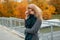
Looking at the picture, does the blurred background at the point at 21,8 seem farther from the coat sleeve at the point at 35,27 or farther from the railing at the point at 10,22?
the coat sleeve at the point at 35,27

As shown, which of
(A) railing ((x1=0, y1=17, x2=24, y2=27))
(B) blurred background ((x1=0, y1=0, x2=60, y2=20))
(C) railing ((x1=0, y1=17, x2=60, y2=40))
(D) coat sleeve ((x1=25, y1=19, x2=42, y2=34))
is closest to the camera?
(D) coat sleeve ((x1=25, y1=19, x2=42, y2=34))

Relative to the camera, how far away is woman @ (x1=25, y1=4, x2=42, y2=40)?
5.21m

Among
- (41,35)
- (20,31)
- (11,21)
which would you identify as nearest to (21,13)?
(11,21)

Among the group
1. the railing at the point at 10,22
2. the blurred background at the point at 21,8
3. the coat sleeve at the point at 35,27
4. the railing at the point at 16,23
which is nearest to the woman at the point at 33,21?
A: the coat sleeve at the point at 35,27

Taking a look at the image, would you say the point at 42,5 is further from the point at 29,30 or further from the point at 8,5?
the point at 29,30

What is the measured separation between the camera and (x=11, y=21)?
49.7ft

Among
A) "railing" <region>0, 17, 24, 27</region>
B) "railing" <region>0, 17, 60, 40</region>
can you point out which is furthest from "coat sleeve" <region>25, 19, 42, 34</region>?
"railing" <region>0, 17, 24, 27</region>

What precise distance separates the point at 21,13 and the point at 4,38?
103 ft

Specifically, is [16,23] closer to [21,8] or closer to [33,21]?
[33,21]

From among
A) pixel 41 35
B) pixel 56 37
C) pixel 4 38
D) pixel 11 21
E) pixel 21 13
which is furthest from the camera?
pixel 21 13

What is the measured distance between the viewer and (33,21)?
17.3 ft

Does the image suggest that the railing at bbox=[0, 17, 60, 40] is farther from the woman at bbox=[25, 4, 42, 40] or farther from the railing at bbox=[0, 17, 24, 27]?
the woman at bbox=[25, 4, 42, 40]

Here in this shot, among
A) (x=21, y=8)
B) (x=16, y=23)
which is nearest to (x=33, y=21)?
(x=16, y=23)

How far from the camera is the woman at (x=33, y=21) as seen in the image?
17.1 feet
